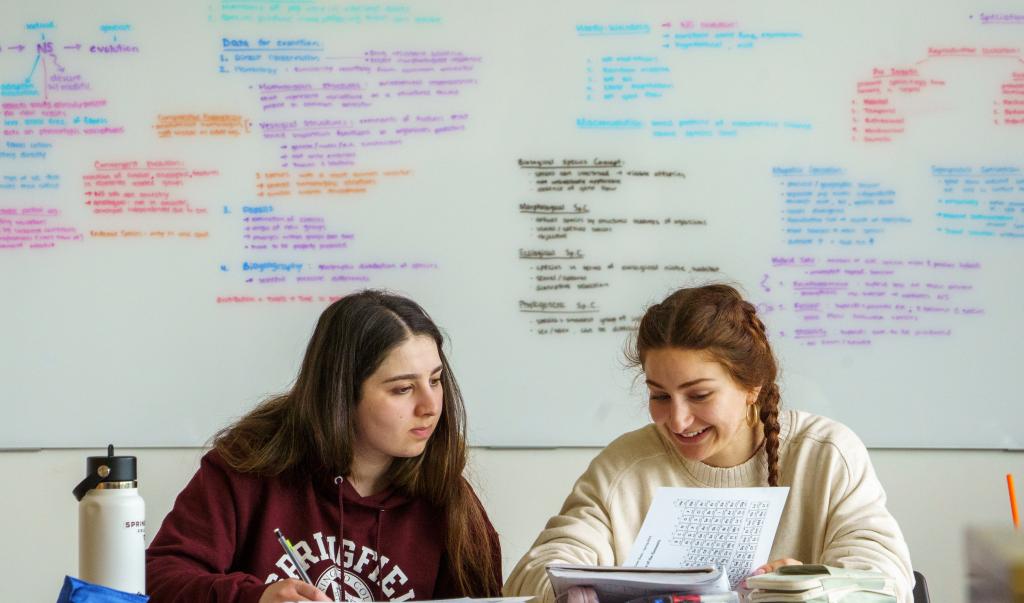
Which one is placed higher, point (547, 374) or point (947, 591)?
point (547, 374)

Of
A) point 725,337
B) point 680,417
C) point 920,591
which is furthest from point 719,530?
point 920,591

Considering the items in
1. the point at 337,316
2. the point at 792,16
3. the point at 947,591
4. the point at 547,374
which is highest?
the point at 792,16

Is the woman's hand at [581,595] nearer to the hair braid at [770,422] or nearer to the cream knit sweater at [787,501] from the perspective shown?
the cream knit sweater at [787,501]

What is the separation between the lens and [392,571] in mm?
1875

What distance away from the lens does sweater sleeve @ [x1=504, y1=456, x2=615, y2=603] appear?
162 cm

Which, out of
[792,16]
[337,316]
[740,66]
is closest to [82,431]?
[337,316]

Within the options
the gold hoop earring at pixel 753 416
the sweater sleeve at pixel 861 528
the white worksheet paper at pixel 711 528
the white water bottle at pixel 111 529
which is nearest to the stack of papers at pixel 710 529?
the white worksheet paper at pixel 711 528

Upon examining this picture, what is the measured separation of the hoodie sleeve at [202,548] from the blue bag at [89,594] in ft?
1.41

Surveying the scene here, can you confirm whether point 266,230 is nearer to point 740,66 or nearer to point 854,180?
point 740,66

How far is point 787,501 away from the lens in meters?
1.86

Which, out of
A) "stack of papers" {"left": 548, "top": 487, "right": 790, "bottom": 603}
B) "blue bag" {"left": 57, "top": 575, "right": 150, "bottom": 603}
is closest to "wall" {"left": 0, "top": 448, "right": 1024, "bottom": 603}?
"stack of papers" {"left": 548, "top": 487, "right": 790, "bottom": 603}

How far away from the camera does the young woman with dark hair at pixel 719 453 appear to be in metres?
1.80

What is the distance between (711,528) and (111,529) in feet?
2.62

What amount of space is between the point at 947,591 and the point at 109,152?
7.63 feet
